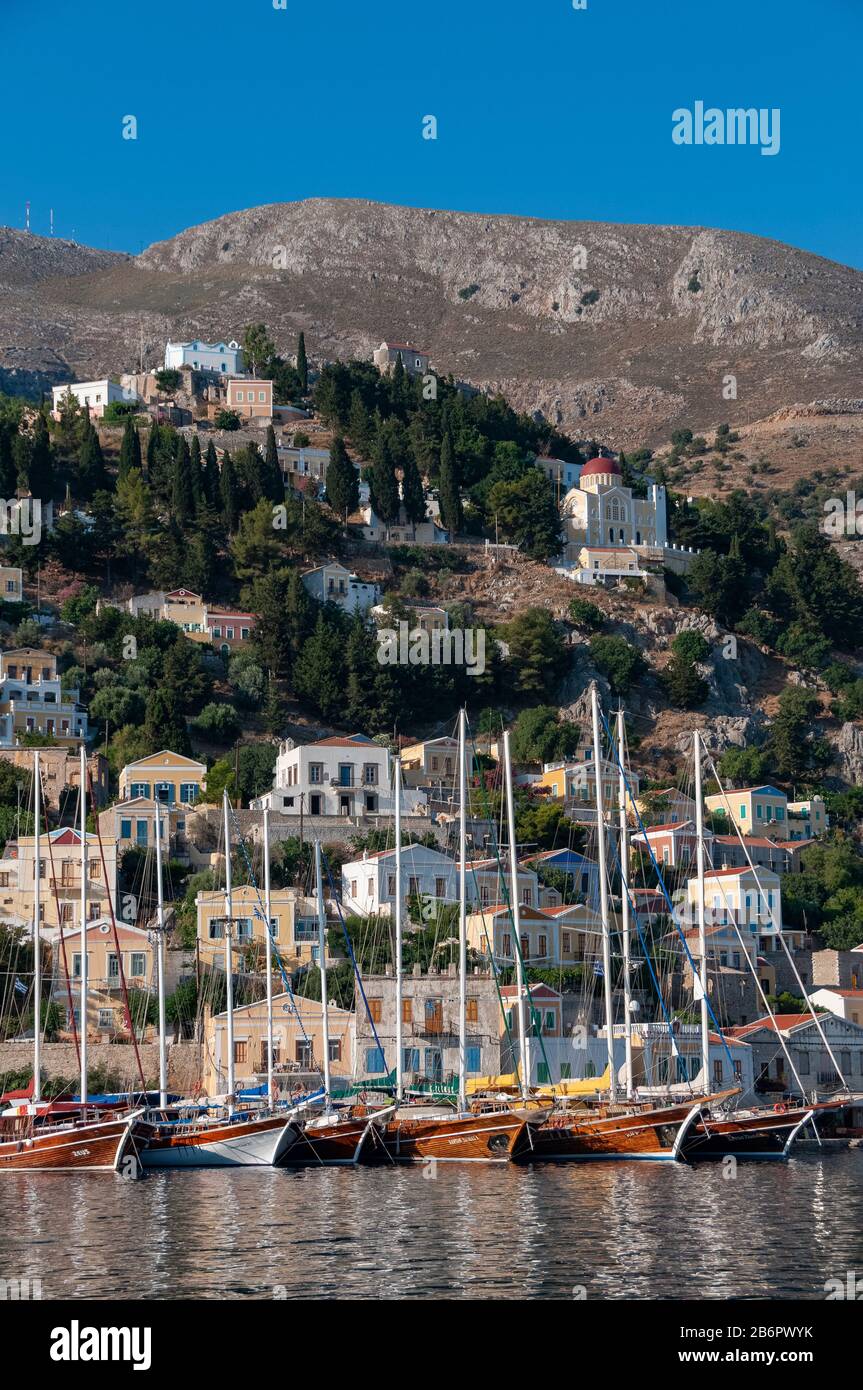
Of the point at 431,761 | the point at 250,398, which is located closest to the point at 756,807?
the point at 431,761

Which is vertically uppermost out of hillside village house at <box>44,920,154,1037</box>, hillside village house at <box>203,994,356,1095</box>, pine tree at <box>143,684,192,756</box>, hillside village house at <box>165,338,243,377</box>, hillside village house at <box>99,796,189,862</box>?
hillside village house at <box>165,338,243,377</box>

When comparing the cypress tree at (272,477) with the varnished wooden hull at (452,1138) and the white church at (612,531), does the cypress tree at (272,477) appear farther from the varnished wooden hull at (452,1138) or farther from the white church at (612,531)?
the varnished wooden hull at (452,1138)

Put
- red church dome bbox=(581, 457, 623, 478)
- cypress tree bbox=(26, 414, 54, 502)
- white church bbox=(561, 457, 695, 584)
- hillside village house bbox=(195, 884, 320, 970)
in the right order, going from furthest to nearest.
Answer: red church dome bbox=(581, 457, 623, 478) → white church bbox=(561, 457, 695, 584) → cypress tree bbox=(26, 414, 54, 502) → hillside village house bbox=(195, 884, 320, 970)

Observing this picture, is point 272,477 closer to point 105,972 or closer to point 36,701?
point 36,701

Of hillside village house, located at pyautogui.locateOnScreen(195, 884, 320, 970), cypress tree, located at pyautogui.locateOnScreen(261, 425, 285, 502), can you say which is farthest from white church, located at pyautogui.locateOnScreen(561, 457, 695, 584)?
hillside village house, located at pyautogui.locateOnScreen(195, 884, 320, 970)

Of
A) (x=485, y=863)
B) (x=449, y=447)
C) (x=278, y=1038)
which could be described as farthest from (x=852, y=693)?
(x=278, y=1038)

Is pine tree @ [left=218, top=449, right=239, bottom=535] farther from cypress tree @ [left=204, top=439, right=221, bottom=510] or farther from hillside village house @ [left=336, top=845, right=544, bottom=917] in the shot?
hillside village house @ [left=336, top=845, right=544, bottom=917]

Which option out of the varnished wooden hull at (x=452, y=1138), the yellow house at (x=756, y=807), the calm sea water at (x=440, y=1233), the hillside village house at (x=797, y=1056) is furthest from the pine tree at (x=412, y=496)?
the calm sea water at (x=440, y=1233)
